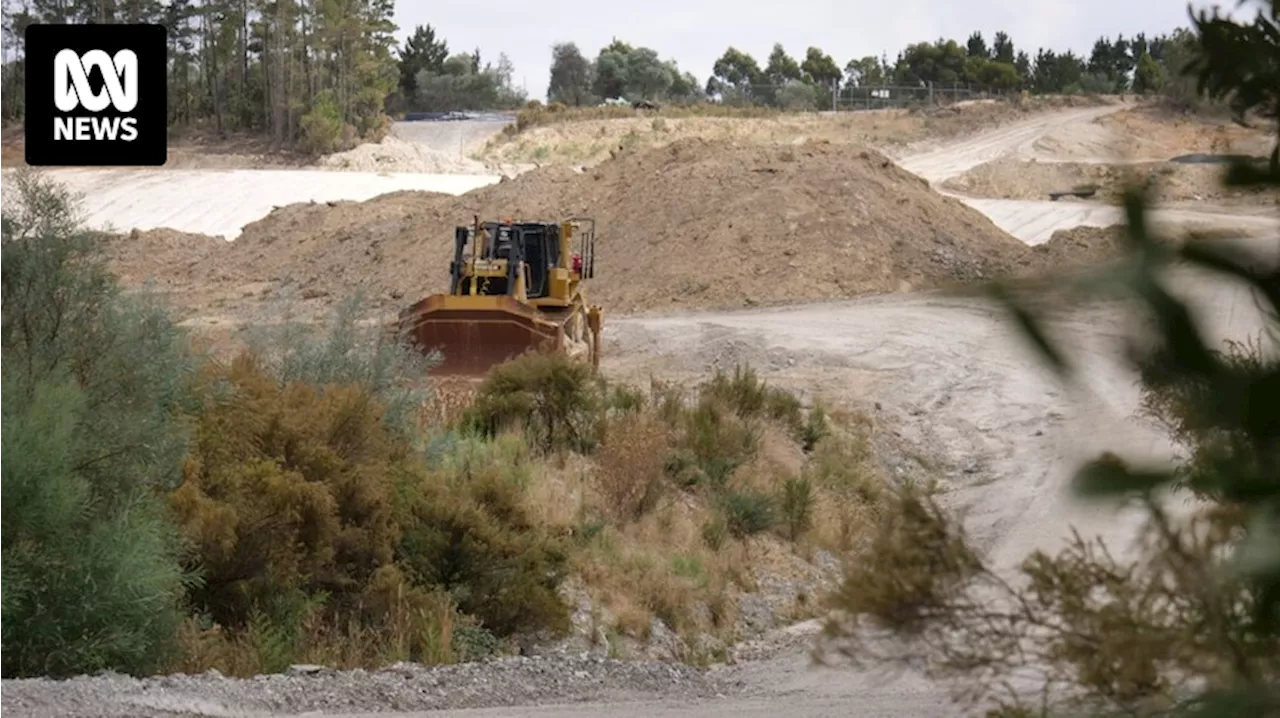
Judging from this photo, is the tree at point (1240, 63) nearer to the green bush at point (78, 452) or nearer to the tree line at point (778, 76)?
the green bush at point (78, 452)

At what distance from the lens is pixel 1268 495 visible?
9.75 ft

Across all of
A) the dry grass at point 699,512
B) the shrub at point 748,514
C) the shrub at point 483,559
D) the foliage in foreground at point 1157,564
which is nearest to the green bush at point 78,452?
the shrub at point 483,559

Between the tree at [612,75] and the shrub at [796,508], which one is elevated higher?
the tree at [612,75]

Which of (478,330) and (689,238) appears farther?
(689,238)

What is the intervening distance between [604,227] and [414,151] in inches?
1513

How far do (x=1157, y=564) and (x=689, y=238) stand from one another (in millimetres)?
43592

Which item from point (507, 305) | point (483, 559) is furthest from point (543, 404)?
point (483, 559)

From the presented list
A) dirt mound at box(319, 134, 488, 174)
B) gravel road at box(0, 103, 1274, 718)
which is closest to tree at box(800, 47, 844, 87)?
dirt mound at box(319, 134, 488, 174)

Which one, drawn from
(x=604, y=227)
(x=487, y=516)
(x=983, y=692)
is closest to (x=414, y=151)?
(x=604, y=227)

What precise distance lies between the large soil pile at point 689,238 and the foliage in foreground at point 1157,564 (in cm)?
3651

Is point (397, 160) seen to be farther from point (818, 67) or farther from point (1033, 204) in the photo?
point (818, 67)

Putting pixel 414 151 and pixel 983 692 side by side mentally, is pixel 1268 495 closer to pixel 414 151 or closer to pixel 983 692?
pixel 983 692

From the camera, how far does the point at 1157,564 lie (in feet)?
10.9

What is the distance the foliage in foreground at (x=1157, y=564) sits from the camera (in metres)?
2.94
